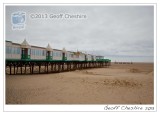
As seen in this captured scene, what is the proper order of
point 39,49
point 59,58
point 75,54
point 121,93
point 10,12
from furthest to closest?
point 75,54
point 59,58
point 39,49
point 121,93
point 10,12

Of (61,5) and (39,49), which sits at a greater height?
(61,5)

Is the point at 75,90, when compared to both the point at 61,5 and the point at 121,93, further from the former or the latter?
the point at 61,5

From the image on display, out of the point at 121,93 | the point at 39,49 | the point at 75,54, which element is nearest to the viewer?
the point at 121,93

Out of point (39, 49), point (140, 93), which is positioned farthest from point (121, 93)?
point (39, 49)

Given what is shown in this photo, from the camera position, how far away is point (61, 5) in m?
6.09

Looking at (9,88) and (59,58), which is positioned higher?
(59,58)

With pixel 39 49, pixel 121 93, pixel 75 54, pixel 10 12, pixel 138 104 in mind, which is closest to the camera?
pixel 138 104
